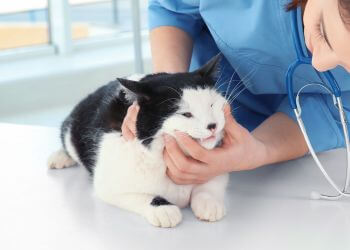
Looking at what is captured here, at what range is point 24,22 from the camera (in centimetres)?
312

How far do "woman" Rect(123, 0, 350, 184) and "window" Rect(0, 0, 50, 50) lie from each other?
1953 millimetres

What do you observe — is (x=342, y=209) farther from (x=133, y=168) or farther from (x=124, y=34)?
(x=124, y=34)

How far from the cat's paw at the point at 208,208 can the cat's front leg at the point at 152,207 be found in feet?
0.11

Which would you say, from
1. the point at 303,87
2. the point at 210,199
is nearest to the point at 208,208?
the point at 210,199

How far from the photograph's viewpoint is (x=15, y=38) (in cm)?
307

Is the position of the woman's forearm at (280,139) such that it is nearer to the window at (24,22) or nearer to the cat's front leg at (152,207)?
the cat's front leg at (152,207)

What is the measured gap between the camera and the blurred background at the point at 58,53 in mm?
2656

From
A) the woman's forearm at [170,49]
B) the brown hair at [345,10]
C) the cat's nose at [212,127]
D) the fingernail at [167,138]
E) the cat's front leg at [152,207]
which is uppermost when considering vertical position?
the brown hair at [345,10]

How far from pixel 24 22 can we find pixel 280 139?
7.75ft

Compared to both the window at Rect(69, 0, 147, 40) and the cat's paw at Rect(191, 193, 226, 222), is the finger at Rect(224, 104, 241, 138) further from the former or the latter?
the window at Rect(69, 0, 147, 40)

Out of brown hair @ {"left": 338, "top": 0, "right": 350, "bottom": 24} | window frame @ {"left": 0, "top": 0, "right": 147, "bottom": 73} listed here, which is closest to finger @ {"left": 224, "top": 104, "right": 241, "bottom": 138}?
brown hair @ {"left": 338, "top": 0, "right": 350, "bottom": 24}

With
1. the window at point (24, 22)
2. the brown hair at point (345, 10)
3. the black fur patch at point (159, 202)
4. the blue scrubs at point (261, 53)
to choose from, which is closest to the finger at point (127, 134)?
the black fur patch at point (159, 202)

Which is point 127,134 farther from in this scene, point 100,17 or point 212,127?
point 100,17

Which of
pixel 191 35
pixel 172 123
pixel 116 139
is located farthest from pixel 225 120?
pixel 191 35
